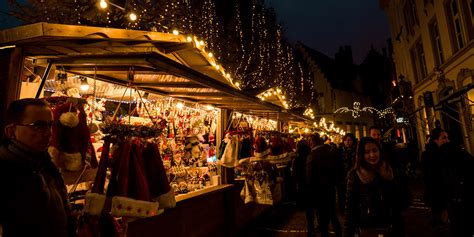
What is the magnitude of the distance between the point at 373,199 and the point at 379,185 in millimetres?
181

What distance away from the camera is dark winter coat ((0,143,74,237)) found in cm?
145

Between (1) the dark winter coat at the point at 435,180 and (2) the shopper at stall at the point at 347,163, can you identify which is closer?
(1) the dark winter coat at the point at 435,180

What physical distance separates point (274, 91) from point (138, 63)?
22.1 ft

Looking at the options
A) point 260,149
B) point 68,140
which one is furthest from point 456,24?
point 68,140

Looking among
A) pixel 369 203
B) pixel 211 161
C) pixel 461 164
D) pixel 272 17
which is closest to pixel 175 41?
pixel 211 161

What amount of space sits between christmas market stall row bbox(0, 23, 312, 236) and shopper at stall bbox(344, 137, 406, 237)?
6.97 ft

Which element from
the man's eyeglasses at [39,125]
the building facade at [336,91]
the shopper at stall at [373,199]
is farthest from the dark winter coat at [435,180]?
the building facade at [336,91]

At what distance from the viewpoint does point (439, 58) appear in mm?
12516

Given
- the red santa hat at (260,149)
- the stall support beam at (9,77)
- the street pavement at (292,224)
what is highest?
the stall support beam at (9,77)

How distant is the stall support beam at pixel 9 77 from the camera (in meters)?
2.41

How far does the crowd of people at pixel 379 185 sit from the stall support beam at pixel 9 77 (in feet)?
12.3

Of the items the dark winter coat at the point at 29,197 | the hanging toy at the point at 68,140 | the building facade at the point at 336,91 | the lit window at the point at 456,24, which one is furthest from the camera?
the building facade at the point at 336,91

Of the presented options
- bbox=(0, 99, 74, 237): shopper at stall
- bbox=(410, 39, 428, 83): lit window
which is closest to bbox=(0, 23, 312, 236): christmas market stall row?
bbox=(0, 99, 74, 237): shopper at stall

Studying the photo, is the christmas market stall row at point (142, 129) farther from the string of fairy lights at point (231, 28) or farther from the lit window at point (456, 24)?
Answer: the lit window at point (456, 24)
